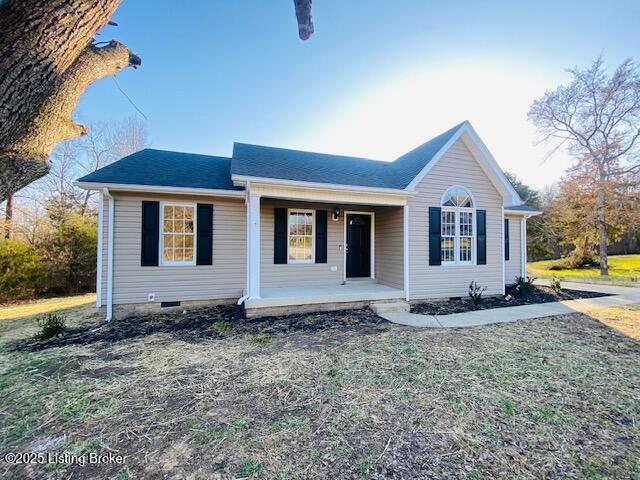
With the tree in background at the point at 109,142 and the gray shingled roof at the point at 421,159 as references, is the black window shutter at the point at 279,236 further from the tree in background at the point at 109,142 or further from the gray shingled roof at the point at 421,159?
the tree in background at the point at 109,142

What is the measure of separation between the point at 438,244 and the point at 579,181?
15.3 meters

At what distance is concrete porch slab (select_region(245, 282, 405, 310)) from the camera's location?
6.41m

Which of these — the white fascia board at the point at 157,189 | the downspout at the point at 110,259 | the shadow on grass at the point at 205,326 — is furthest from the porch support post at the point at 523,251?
the downspout at the point at 110,259

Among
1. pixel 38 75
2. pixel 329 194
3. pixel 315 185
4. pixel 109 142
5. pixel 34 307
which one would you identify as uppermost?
pixel 109 142

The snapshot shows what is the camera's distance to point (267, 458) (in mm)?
2189

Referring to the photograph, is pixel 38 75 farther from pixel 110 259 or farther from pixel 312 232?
pixel 312 232

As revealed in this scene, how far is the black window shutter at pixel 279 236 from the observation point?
26.6 ft

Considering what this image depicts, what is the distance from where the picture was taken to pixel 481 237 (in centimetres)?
837

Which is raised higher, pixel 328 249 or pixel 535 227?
pixel 535 227

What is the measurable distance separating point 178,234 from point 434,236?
23.1ft

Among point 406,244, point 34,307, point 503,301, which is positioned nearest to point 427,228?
point 406,244

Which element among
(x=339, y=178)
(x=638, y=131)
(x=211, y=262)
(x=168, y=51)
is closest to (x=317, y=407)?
(x=211, y=262)

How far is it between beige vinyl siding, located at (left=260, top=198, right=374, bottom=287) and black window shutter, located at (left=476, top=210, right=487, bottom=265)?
336cm

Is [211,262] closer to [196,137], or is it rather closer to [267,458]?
[267,458]
